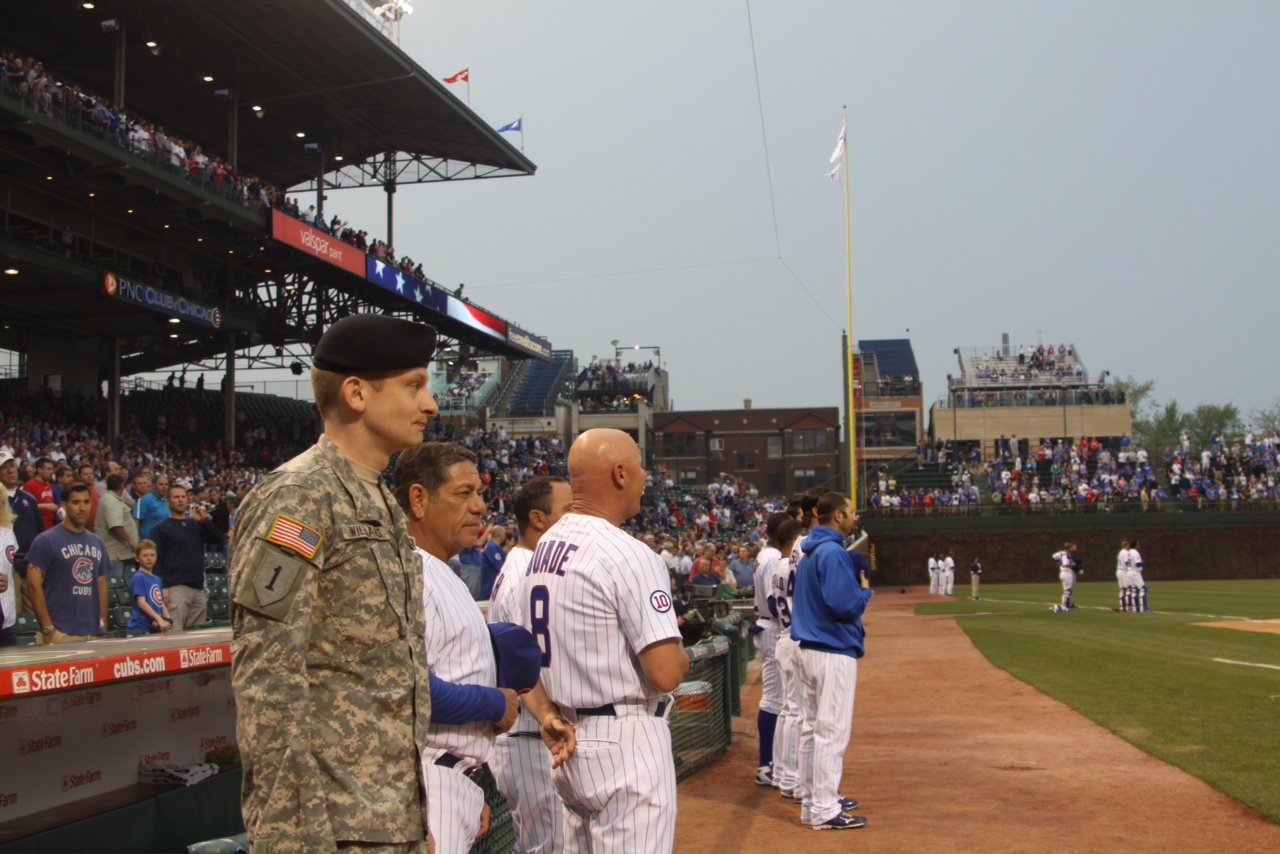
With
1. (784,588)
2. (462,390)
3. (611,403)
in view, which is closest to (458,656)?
(784,588)

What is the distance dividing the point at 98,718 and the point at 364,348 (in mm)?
3609

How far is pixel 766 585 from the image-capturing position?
879cm

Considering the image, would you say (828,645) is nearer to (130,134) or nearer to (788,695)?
(788,695)

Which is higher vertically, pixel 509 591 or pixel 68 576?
pixel 509 591

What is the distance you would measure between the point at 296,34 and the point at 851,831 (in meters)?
27.2

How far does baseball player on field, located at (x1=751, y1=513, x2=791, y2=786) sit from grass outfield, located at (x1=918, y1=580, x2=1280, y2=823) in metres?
3.05

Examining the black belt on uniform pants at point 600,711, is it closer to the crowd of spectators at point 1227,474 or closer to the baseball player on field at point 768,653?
the baseball player on field at point 768,653

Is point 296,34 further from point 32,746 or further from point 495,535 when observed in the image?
point 32,746

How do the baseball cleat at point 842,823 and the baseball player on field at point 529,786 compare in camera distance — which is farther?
the baseball cleat at point 842,823

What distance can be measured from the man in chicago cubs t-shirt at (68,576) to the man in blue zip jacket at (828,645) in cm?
503

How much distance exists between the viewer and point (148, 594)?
28.9ft

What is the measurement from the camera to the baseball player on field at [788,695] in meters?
7.72

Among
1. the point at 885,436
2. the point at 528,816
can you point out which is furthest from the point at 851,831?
the point at 885,436

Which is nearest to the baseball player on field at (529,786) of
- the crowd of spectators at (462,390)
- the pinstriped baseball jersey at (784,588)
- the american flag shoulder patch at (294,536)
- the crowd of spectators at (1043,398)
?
the american flag shoulder patch at (294,536)
